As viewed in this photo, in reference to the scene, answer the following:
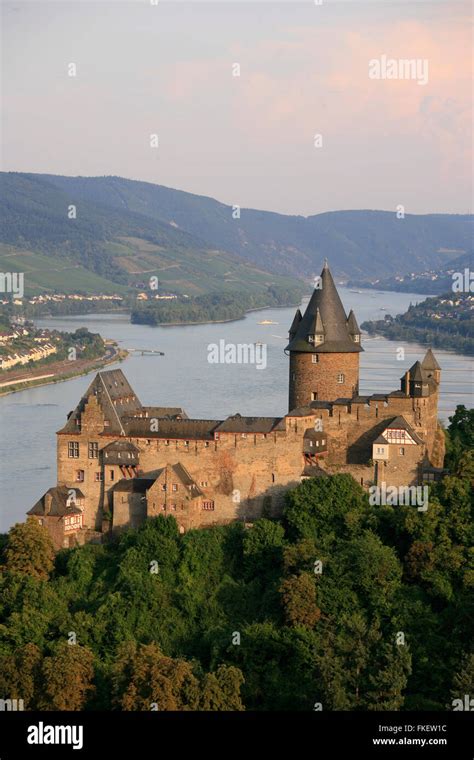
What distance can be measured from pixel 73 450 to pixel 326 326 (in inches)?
244

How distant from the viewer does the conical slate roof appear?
31375mm

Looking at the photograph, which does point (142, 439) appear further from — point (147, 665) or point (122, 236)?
point (122, 236)

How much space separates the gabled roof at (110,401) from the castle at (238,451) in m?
0.03

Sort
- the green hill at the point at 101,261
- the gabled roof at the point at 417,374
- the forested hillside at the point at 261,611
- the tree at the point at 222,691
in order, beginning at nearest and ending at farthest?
1. the tree at the point at 222,691
2. the forested hillside at the point at 261,611
3. the gabled roof at the point at 417,374
4. the green hill at the point at 101,261

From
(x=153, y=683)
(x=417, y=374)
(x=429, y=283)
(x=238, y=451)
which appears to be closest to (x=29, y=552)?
(x=238, y=451)

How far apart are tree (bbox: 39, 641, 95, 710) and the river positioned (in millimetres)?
11776

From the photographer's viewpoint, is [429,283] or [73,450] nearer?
[73,450]

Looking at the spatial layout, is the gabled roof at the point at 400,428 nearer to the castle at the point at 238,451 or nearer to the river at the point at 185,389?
the castle at the point at 238,451

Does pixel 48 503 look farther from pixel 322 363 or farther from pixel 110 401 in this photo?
pixel 322 363

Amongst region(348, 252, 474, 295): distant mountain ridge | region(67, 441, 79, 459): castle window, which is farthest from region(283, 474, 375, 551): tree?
region(348, 252, 474, 295): distant mountain ridge

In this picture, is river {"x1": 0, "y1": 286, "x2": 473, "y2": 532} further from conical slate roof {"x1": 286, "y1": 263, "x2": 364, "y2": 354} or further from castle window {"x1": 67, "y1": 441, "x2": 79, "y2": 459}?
conical slate roof {"x1": 286, "y1": 263, "x2": 364, "y2": 354}

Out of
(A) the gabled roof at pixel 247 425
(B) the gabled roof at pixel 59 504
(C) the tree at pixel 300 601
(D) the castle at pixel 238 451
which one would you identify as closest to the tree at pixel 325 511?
(D) the castle at pixel 238 451

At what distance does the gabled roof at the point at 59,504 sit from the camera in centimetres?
3011

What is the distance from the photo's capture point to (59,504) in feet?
98.9
